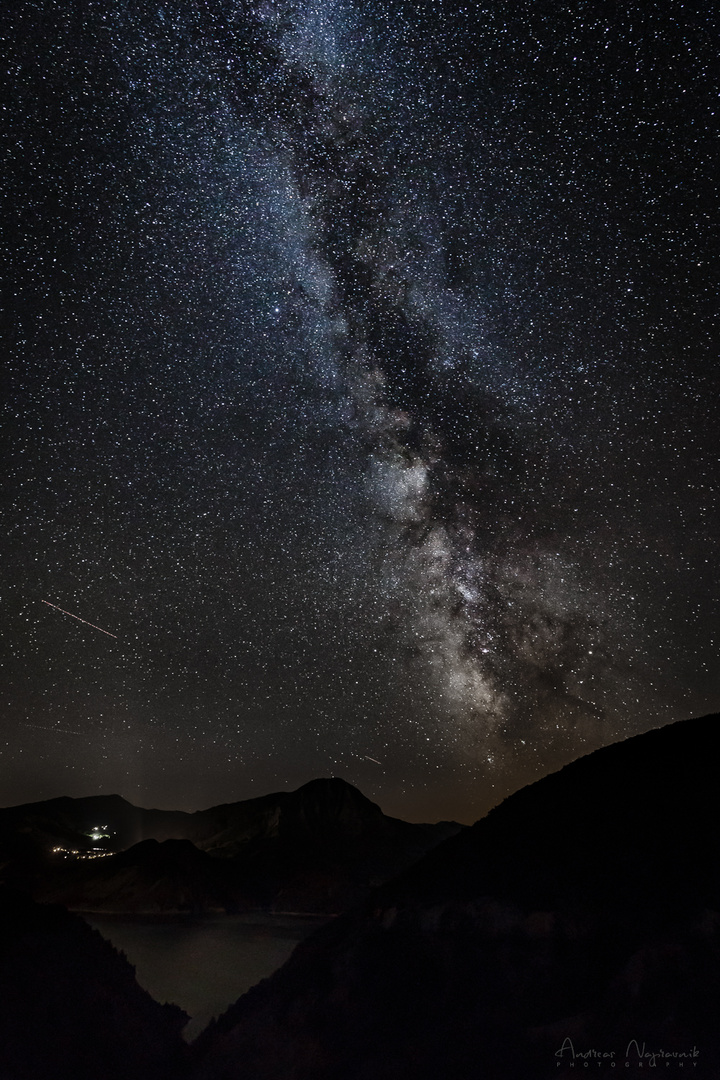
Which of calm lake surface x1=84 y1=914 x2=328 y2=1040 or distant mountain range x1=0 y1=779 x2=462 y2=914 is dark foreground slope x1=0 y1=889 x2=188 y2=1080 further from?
distant mountain range x1=0 y1=779 x2=462 y2=914

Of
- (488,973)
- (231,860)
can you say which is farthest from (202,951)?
(488,973)

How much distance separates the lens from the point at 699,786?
32219 mm

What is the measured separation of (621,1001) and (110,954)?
2305cm

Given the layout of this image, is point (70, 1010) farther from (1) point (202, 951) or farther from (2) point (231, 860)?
(2) point (231, 860)

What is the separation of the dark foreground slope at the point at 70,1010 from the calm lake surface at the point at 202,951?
4.90m

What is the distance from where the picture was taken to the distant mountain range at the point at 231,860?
4414 inches

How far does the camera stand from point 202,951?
82625mm

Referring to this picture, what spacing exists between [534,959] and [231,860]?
458 ft

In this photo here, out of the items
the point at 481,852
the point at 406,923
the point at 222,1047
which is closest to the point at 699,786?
the point at 481,852

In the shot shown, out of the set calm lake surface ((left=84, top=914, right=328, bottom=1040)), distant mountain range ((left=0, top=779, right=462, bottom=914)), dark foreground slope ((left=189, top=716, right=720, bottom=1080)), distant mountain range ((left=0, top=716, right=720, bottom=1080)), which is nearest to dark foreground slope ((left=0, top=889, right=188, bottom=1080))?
distant mountain range ((left=0, top=716, right=720, bottom=1080))

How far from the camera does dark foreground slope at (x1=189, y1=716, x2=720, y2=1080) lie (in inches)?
835

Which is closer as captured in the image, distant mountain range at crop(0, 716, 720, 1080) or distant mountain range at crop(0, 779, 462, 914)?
distant mountain range at crop(0, 716, 720, 1080)

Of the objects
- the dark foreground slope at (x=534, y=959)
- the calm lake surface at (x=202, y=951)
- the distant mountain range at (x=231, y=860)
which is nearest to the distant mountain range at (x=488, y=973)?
the dark foreground slope at (x=534, y=959)

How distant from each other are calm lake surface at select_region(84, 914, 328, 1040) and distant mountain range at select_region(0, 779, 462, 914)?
17.2ft
